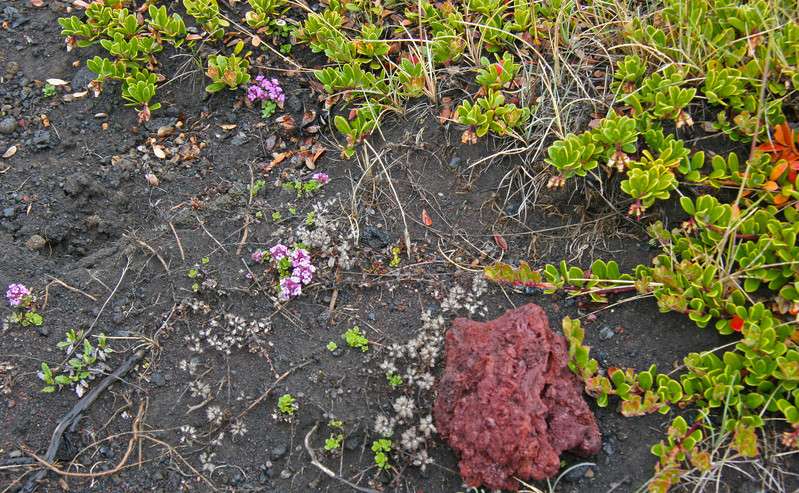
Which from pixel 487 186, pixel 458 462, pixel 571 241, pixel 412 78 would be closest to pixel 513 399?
pixel 458 462

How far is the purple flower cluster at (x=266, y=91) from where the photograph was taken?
379 cm

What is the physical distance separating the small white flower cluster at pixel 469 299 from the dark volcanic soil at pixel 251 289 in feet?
0.04

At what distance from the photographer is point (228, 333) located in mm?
3014

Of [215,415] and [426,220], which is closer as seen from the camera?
[215,415]

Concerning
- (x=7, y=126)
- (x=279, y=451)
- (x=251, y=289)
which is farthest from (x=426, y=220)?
(x=7, y=126)

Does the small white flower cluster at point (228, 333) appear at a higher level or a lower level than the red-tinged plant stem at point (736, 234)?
lower

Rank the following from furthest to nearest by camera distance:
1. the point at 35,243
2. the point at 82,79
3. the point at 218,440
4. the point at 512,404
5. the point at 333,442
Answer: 1. the point at 82,79
2. the point at 35,243
3. the point at 218,440
4. the point at 333,442
5. the point at 512,404

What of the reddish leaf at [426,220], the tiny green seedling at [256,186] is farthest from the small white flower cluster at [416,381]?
the tiny green seedling at [256,186]

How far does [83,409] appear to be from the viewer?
114 inches

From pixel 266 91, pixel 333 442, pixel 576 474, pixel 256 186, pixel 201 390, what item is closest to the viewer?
pixel 576 474

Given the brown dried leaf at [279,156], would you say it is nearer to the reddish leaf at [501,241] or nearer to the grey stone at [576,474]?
the reddish leaf at [501,241]

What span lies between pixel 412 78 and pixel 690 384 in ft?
7.42

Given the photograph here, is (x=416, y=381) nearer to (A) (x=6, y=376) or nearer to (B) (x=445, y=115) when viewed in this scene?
(B) (x=445, y=115)

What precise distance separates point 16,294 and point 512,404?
2.82 meters
